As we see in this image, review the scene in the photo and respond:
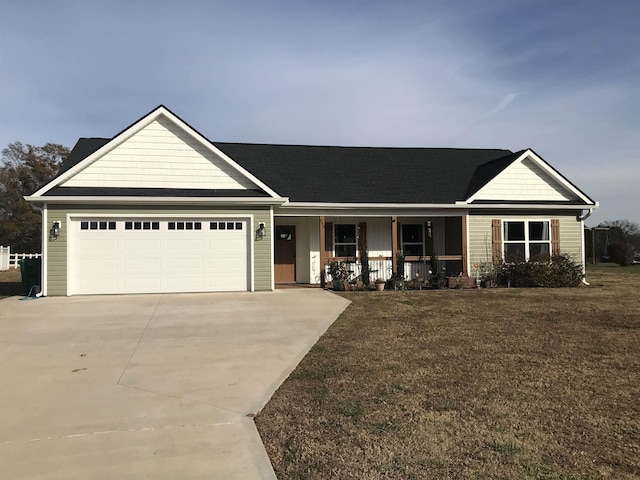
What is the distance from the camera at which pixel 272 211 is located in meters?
15.0

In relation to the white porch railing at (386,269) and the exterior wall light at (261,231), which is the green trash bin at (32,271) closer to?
the exterior wall light at (261,231)

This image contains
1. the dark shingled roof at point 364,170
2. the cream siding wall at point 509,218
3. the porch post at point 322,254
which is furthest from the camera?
the cream siding wall at point 509,218

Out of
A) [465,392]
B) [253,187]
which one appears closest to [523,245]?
[253,187]

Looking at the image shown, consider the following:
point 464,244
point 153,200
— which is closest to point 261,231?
point 153,200

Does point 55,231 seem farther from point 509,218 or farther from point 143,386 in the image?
point 509,218

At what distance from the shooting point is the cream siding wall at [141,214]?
A: 44.1 ft

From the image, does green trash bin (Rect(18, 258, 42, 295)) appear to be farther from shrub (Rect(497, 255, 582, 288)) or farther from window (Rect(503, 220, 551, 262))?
window (Rect(503, 220, 551, 262))

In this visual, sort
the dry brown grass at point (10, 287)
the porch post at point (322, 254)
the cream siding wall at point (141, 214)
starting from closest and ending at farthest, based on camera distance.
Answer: the cream siding wall at point (141, 214) < the dry brown grass at point (10, 287) < the porch post at point (322, 254)

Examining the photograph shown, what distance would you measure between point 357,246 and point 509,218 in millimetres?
5439

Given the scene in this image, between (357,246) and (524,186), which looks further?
(357,246)

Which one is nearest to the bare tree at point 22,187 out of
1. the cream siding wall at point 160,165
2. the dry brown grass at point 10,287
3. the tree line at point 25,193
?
the tree line at point 25,193

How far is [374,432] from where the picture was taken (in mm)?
4133

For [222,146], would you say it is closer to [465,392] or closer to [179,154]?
[179,154]

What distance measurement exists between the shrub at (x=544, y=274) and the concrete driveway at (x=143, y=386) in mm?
8248
